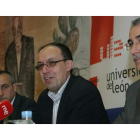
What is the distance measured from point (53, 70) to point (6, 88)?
128 cm

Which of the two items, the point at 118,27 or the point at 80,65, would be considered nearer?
the point at 118,27

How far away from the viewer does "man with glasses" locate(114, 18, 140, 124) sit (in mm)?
1963

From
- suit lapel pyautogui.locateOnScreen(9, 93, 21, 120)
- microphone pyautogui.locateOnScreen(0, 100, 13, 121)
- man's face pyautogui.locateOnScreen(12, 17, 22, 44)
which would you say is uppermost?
man's face pyautogui.locateOnScreen(12, 17, 22, 44)

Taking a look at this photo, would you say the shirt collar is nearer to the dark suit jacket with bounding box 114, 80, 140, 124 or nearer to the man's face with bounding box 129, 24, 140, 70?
the dark suit jacket with bounding box 114, 80, 140, 124

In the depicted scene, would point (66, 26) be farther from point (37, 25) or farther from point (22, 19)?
point (22, 19)

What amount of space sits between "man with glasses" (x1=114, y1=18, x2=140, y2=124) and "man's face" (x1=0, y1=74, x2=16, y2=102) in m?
1.92

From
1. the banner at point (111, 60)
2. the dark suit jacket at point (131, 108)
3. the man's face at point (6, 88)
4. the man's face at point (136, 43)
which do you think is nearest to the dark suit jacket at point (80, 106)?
the dark suit jacket at point (131, 108)

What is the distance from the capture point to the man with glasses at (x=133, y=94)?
6.44 feet

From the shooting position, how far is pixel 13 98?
371cm

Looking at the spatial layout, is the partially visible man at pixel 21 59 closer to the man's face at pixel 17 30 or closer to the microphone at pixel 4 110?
the man's face at pixel 17 30

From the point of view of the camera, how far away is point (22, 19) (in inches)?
215

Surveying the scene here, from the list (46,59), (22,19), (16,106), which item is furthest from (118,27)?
(22,19)

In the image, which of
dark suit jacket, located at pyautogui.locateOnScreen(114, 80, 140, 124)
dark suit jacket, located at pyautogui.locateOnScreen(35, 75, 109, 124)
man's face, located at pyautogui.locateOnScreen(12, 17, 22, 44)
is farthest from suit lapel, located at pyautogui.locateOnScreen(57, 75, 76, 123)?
man's face, located at pyautogui.locateOnScreen(12, 17, 22, 44)

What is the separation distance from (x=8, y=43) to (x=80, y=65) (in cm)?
225
